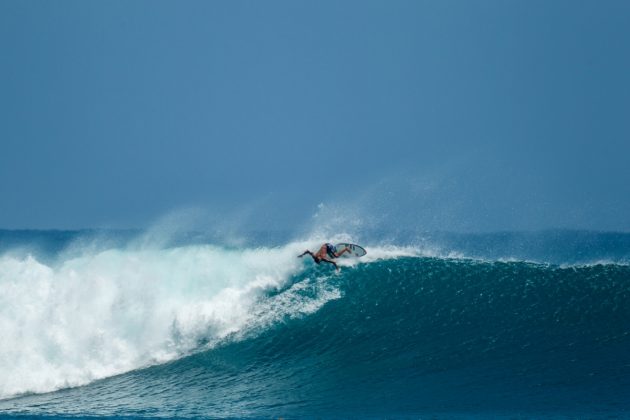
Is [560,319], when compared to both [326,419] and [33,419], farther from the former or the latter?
[33,419]

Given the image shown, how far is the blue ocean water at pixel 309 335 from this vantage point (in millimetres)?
10555

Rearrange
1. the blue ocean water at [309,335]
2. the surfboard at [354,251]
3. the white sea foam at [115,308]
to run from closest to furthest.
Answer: the blue ocean water at [309,335] → the white sea foam at [115,308] → the surfboard at [354,251]

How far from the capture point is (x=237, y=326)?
568 inches

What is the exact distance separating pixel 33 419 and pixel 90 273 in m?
6.25

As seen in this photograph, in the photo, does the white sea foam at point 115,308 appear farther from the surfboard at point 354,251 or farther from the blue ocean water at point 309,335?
the surfboard at point 354,251

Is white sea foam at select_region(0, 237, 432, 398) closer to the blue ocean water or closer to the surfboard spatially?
the blue ocean water

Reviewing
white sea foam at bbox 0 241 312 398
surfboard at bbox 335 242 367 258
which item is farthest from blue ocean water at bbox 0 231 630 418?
surfboard at bbox 335 242 367 258

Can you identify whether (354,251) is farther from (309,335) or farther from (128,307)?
(128,307)

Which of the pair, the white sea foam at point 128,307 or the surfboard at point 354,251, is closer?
the white sea foam at point 128,307

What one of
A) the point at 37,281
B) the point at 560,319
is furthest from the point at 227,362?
the point at 560,319

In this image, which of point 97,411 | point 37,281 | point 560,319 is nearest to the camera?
point 97,411

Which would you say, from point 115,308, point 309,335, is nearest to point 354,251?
point 309,335

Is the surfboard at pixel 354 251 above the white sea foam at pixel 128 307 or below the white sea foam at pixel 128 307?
above

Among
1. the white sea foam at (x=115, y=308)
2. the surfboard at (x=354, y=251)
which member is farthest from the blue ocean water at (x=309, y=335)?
the surfboard at (x=354, y=251)
